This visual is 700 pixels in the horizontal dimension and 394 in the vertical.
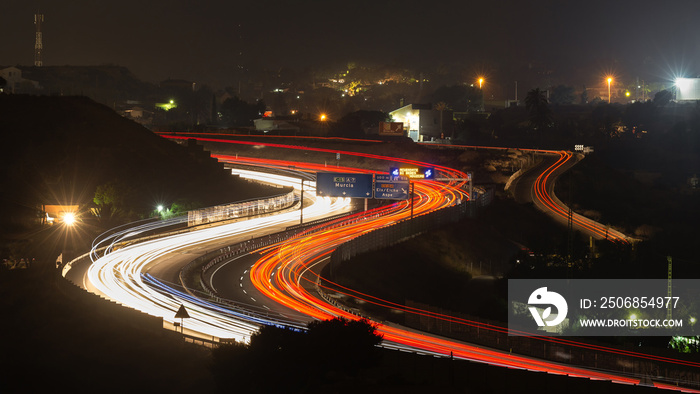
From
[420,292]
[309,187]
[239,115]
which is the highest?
[239,115]

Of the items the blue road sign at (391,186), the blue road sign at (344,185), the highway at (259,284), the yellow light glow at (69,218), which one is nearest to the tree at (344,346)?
the highway at (259,284)

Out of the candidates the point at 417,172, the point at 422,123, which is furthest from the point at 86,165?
the point at 422,123

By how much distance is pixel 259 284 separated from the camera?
4766cm

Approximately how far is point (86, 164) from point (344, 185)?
28.6m

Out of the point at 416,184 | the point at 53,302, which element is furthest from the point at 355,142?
the point at 53,302

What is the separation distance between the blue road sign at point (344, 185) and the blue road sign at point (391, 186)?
76 cm

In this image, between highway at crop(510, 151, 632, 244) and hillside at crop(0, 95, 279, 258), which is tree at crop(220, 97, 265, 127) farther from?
highway at crop(510, 151, 632, 244)

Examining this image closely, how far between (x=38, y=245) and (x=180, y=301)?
25111 mm

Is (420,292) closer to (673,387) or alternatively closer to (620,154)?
(673,387)

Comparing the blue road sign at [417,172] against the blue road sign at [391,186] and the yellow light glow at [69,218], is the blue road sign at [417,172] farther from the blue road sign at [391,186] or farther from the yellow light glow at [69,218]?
the yellow light glow at [69,218]

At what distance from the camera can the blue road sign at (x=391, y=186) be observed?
67.8 meters

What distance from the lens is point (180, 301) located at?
1684 inches

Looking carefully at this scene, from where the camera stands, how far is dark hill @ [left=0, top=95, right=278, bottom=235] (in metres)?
73.7

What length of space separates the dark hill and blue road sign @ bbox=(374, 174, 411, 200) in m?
20.1
